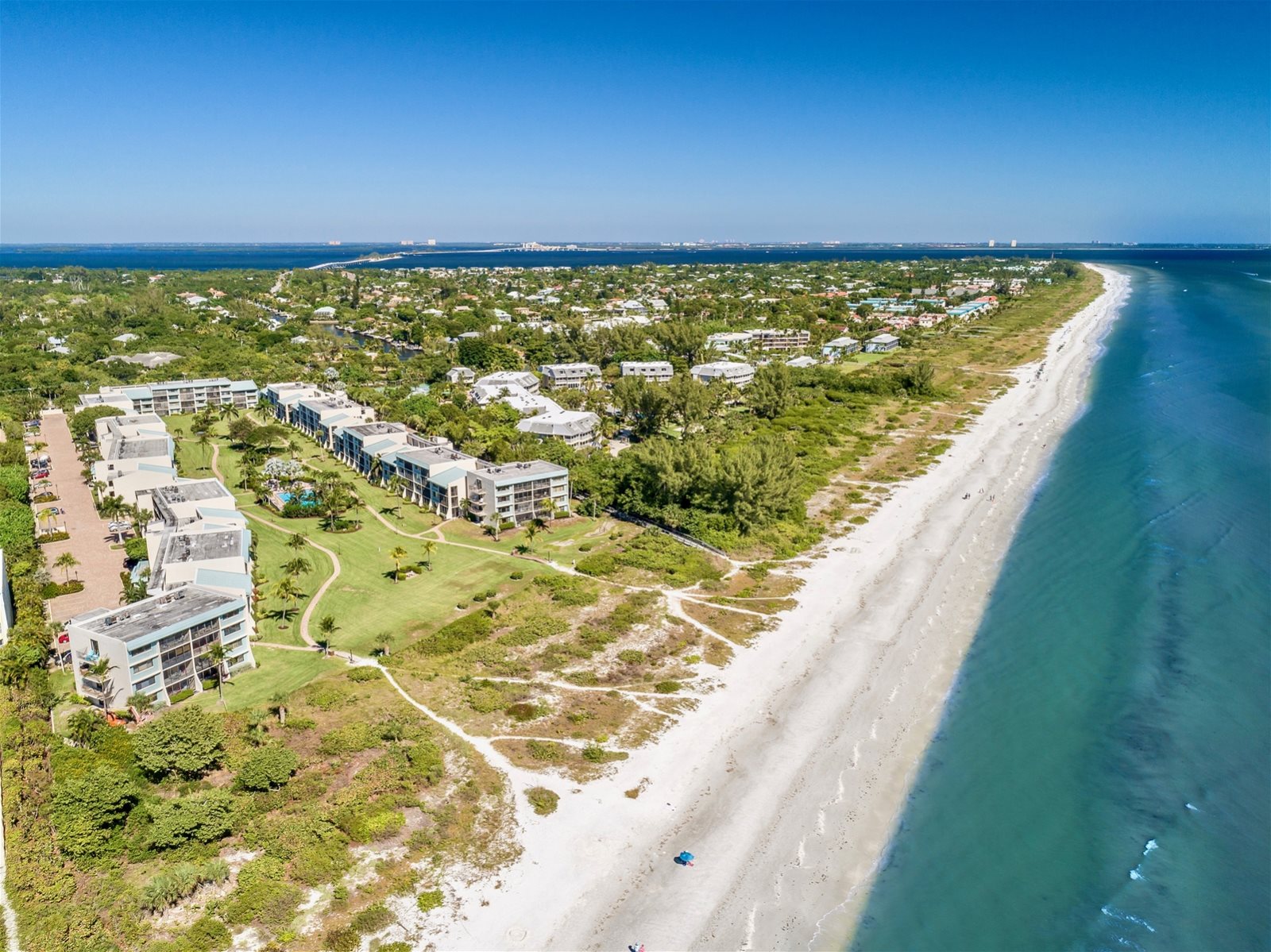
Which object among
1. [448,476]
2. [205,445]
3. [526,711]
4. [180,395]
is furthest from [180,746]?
[180,395]

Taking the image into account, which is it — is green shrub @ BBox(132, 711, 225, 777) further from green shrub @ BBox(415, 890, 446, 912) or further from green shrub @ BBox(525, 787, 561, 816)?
green shrub @ BBox(525, 787, 561, 816)

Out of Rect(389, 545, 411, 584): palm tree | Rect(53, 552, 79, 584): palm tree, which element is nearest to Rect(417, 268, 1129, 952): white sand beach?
Rect(389, 545, 411, 584): palm tree

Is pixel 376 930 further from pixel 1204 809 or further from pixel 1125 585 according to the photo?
pixel 1125 585

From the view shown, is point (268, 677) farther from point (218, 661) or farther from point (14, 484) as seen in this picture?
point (14, 484)

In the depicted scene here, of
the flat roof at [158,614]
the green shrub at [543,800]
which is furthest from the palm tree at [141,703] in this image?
the green shrub at [543,800]

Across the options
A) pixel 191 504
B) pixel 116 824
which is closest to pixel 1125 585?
pixel 116 824

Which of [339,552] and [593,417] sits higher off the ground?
[593,417]
